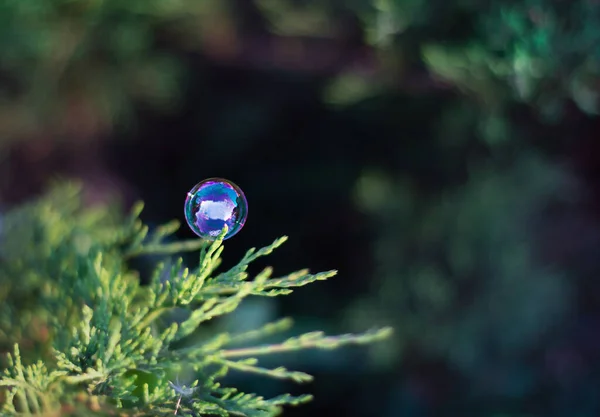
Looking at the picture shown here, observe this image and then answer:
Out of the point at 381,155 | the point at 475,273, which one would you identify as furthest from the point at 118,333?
the point at 381,155

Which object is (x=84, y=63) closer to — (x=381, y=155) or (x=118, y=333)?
(x=381, y=155)

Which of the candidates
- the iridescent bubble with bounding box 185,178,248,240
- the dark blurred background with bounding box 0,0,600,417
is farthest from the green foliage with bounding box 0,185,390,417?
the dark blurred background with bounding box 0,0,600,417

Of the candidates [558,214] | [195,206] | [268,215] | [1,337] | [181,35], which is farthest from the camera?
[268,215]

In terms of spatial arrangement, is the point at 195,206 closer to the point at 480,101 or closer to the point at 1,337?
→ the point at 1,337

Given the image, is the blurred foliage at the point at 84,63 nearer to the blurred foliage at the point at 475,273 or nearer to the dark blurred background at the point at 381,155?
the dark blurred background at the point at 381,155

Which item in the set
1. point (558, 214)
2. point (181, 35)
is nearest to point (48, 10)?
point (181, 35)

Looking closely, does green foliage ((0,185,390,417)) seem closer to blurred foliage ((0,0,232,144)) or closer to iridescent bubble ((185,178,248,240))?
iridescent bubble ((185,178,248,240))

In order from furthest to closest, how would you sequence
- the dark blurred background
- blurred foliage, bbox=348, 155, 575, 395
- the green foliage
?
blurred foliage, bbox=348, 155, 575, 395 → the dark blurred background → the green foliage
